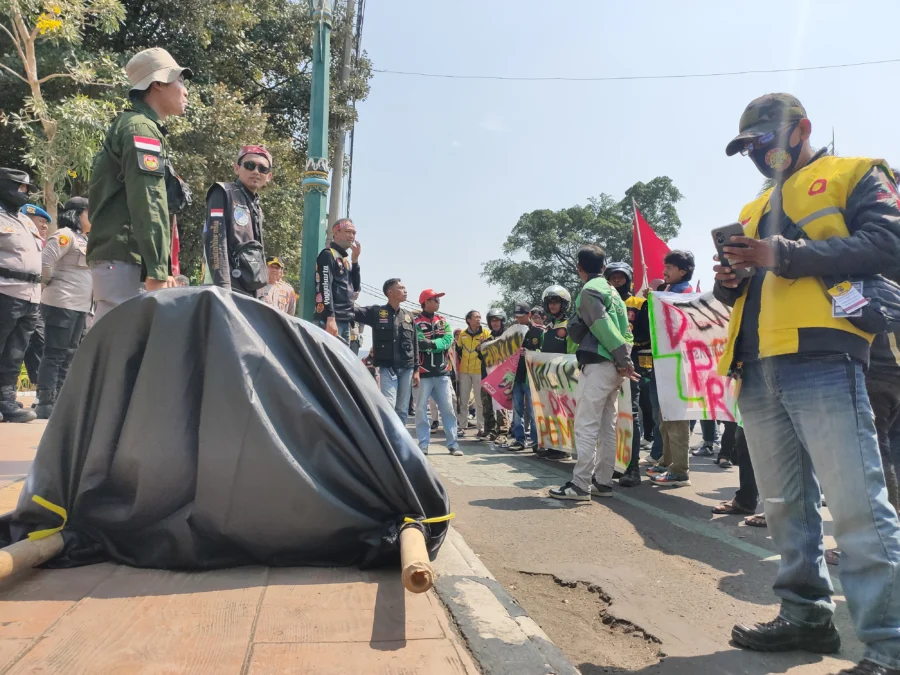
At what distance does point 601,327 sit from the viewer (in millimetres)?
5145

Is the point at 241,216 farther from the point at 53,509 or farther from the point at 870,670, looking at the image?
the point at 870,670

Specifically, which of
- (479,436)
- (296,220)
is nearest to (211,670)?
(479,436)

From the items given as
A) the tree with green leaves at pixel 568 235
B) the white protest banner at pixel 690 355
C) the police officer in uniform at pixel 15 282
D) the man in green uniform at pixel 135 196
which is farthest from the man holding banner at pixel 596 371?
the tree with green leaves at pixel 568 235

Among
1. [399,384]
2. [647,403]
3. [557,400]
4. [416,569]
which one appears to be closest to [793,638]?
[416,569]

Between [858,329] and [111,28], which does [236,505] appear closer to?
[858,329]

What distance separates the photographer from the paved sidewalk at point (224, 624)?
1.65 metres

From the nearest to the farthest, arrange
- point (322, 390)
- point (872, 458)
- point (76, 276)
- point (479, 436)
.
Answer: point (872, 458) < point (322, 390) < point (76, 276) < point (479, 436)

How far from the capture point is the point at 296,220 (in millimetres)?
18250

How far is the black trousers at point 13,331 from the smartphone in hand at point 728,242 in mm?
5735

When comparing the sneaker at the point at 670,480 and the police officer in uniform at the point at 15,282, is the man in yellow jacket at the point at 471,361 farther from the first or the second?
the police officer in uniform at the point at 15,282

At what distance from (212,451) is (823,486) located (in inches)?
80.6

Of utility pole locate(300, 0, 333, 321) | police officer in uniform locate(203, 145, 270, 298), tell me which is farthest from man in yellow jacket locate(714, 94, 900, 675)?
utility pole locate(300, 0, 333, 321)

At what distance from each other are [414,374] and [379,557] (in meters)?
5.52

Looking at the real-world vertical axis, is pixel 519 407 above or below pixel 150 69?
below
